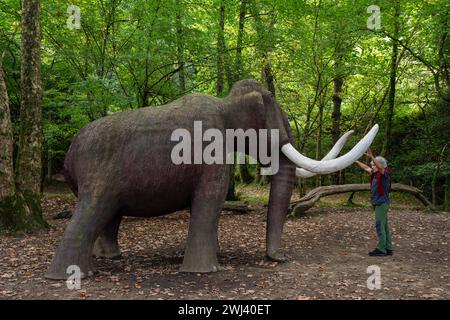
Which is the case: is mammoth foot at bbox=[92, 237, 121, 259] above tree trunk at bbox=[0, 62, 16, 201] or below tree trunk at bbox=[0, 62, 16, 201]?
below

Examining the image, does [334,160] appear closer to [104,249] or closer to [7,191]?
[104,249]

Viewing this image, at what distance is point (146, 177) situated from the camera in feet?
19.9

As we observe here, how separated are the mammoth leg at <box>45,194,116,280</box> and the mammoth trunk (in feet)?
8.27

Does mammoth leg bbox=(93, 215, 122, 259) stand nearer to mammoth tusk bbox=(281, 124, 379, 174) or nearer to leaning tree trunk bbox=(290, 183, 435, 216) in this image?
mammoth tusk bbox=(281, 124, 379, 174)

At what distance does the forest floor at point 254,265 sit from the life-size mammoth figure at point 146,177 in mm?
462

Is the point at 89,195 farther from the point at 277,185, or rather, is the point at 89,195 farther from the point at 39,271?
the point at 277,185

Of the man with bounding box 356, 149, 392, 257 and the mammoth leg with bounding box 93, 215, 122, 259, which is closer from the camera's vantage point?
the mammoth leg with bounding box 93, 215, 122, 259

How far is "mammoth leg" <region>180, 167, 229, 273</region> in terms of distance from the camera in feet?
20.2

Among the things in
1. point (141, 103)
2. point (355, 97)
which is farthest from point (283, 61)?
point (141, 103)

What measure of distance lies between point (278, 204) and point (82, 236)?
3057 mm

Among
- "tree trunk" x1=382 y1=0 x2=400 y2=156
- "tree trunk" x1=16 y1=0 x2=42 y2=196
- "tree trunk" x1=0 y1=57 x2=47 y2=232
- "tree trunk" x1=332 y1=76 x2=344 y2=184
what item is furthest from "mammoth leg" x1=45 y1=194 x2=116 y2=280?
"tree trunk" x1=332 y1=76 x2=344 y2=184

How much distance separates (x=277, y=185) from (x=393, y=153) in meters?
13.5

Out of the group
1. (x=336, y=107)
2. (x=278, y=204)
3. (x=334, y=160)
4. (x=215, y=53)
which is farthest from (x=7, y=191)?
(x=336, y=107)

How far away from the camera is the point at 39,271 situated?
20.7 ft
